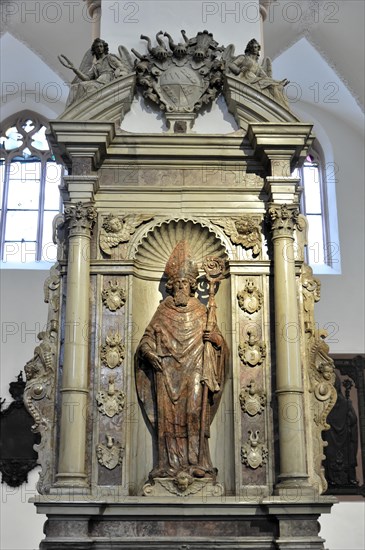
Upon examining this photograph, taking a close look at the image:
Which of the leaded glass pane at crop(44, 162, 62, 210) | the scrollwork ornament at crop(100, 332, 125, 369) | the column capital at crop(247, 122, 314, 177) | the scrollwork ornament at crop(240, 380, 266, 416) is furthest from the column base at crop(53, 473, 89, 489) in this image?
the leaded glass pane at crop(44, 162, 62, 210)

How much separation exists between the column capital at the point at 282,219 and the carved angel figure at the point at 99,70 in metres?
1.92

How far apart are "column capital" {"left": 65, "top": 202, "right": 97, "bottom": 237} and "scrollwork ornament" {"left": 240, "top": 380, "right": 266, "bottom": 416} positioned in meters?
1.88

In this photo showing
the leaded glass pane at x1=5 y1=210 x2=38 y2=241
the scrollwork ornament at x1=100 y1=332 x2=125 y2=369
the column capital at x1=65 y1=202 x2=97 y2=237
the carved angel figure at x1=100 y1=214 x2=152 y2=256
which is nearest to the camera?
the scrollwork ornament at x1=100 y1=332 x2=125 y2=369

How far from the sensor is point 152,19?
7770mm

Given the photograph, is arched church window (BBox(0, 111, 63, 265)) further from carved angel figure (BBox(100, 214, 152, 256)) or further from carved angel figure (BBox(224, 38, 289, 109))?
carved angel figure (BBox(224, 38, 289, 109))

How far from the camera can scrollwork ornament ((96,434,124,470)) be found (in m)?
6.38

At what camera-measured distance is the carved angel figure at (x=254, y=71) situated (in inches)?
287

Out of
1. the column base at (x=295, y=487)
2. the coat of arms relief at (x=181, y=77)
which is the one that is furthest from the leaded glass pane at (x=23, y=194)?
the column base at (x=295, y=487)

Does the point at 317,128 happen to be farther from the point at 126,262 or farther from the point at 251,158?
the point at 126,262

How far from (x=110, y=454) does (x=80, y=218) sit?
77.8 inches

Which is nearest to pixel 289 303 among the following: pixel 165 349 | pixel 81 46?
pixel 165 349

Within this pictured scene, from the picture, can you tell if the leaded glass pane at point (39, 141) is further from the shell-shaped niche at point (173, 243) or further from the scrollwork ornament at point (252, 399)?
the scrollwork ornament at point (252, 399)

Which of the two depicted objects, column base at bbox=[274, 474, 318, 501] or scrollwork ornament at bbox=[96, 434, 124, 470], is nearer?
column base at bbox=[274, 474, 318, 501]

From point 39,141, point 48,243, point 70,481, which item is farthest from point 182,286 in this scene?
point 39,141
